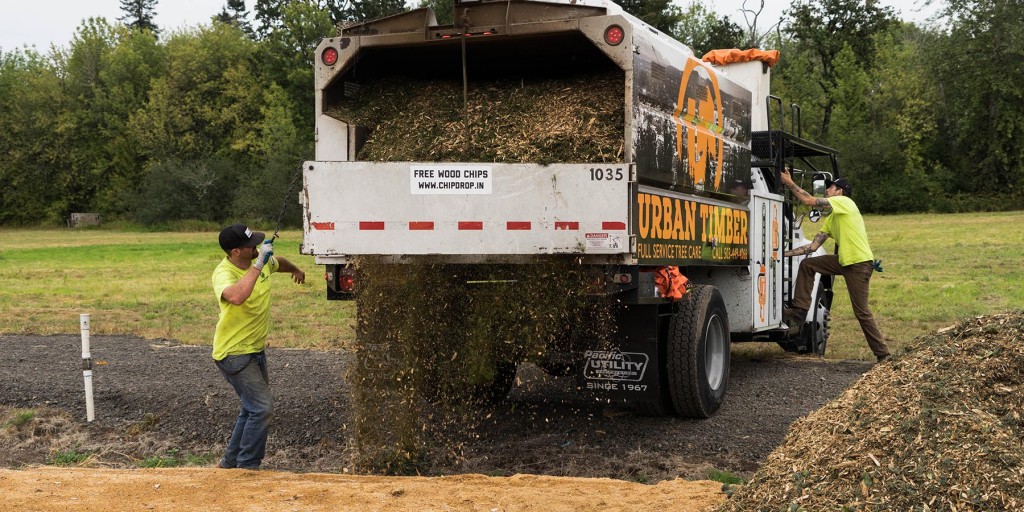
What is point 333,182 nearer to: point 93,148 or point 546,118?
point 546,118

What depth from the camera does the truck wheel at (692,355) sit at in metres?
7.61

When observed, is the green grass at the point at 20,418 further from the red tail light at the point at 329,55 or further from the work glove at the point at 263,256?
the red tail light at the point at 329,55

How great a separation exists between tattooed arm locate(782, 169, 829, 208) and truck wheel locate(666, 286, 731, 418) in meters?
2.45

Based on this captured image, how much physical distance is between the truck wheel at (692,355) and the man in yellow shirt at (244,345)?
295 centimetres

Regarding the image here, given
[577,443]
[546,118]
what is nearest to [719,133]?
[546,118]

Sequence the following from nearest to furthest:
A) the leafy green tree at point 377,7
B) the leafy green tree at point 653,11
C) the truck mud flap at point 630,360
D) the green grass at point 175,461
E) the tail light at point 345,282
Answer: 1. the tail light at point 345,282
2. the green grass at point 175,461
3. the truck mud flap at point 630,360
4. the leafy green tree at point 653,11
5. the leafy green tree at point 377,7

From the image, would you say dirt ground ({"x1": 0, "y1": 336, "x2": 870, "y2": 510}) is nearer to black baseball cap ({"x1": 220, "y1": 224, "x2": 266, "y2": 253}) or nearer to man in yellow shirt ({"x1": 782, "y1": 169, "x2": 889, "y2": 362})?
man in yellow shirt ({"x1": 782, "y1": 169, "x2": 889, "y2": 362})

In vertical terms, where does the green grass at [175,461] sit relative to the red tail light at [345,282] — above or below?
below

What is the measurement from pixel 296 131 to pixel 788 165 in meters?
54.6

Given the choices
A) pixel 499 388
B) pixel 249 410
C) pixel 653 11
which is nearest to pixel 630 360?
pixel 499 388

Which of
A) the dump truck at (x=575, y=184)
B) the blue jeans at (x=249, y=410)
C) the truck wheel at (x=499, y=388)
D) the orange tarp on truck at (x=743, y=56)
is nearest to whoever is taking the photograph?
the blue jeans at (x=249, y=410)

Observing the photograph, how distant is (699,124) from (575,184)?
1941 mm

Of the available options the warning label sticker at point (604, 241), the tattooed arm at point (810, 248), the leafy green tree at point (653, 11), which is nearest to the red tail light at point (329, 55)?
the warning label sticker at point (604, 241)

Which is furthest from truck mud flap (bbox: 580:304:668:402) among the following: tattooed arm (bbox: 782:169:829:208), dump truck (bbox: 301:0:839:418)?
tattooed arm (bbox: 782:169:829:208)
